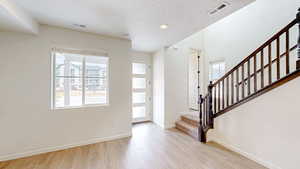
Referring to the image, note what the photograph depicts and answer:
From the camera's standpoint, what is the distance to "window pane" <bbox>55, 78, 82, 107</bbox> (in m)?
2.89

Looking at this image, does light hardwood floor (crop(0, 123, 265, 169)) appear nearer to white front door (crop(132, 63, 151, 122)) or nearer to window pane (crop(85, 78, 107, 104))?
window pane (crop(85, 78, 107, 104))

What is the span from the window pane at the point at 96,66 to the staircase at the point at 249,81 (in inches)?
105

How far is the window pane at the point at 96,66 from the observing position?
3.22 meters

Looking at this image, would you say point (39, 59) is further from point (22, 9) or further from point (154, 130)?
point (154, 130)

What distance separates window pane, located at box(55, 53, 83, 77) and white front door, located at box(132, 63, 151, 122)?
77.5 inches

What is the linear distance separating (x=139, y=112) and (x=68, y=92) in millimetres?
2524

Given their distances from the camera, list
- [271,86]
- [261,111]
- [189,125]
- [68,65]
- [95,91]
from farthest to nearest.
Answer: [189,125]
[95,91]
[68,65]
[261,111]
[271,86]

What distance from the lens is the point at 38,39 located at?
2.66 metres

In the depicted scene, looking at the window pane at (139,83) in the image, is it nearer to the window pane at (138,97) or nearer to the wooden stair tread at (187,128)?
the window pane at (138,97)

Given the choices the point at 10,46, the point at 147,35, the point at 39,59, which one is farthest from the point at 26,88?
the point at 147,35

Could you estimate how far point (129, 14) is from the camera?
2314 mm

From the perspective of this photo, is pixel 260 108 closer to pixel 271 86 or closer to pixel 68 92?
pixel 271 86

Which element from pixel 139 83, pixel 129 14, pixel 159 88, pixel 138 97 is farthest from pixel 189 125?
pixel 129 14

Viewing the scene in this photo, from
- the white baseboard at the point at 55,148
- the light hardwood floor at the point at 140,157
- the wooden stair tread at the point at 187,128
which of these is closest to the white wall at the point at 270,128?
the light hardwood floor at the point at 140,157
